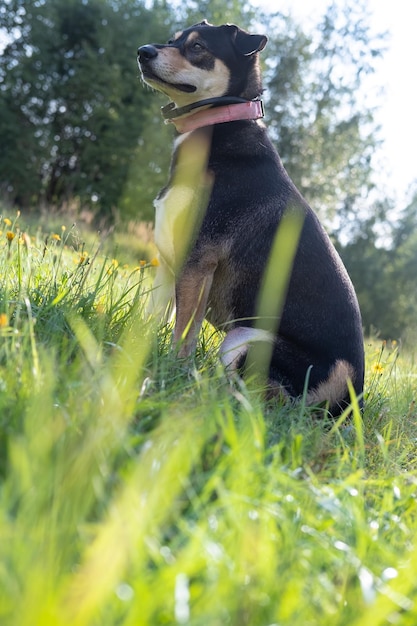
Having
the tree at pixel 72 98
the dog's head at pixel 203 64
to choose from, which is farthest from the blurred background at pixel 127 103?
the dog's head at pixel 203 64

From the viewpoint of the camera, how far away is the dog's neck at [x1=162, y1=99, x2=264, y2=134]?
14.0ft

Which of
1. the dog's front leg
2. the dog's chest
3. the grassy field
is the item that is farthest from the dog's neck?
the grassy field

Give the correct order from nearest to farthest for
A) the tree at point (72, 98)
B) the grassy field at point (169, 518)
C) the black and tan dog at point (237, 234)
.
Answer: the grassy field at point (169, 518) → the black and tan dog at point (237, 234) → the tree at point (72, 98)

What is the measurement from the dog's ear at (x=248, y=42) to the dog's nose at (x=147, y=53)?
569 millimetres

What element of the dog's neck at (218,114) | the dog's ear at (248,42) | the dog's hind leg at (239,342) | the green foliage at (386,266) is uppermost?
the dog's ear at (248,42)

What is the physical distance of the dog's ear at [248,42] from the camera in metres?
4.30

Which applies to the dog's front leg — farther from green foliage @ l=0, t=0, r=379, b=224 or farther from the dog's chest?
green foliage @ l=0, t=0, r=379, b=224

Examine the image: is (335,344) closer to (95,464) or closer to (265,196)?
(265,196)

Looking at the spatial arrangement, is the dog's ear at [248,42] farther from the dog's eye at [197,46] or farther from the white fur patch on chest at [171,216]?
the white fur patch on chest at [171,216]

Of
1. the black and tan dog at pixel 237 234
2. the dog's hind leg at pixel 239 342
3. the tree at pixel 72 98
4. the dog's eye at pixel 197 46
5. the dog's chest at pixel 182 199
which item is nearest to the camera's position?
the dog's hind leg at pixel 239 342

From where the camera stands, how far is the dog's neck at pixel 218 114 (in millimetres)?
4260

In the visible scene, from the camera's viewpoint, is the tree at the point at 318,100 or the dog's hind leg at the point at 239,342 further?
the tree at the point at 318,100

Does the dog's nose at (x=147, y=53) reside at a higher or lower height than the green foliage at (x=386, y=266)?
higher

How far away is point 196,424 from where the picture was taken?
2174 mm
